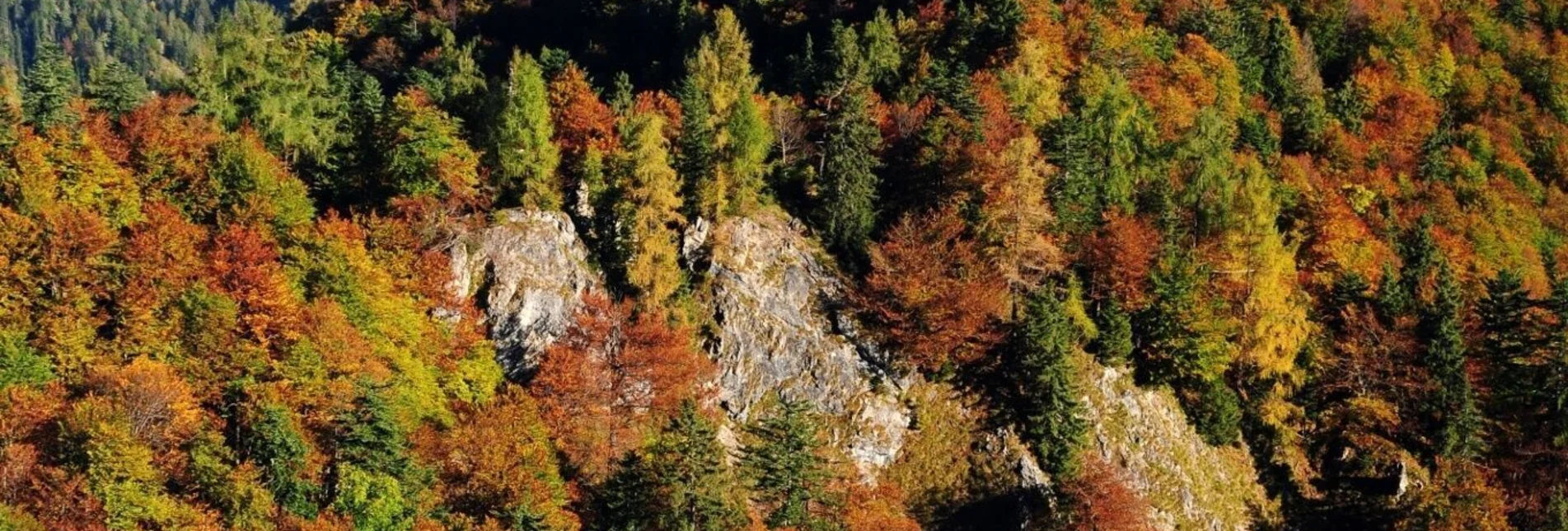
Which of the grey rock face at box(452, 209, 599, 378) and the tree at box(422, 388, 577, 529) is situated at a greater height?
the grey rock face at box(452, 209, 599, 378)

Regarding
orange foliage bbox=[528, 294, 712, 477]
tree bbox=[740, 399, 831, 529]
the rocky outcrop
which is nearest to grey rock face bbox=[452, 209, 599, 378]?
orange foliage bbox=[528, 294, 712, 477]

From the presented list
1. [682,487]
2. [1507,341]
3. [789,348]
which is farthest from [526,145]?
[1507,341]

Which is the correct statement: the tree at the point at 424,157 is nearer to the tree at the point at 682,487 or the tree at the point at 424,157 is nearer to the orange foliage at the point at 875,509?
the tree at the point at 682,487

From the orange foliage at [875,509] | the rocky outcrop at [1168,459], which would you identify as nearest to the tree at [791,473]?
the orange foliage at [875,509]

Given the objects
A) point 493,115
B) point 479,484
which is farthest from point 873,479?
point 493,115

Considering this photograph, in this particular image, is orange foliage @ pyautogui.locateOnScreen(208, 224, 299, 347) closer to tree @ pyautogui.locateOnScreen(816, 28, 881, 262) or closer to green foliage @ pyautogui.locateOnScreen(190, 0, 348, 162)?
green foliage @ pyautogui.locateOnScreen(190, 0, 348, 162)

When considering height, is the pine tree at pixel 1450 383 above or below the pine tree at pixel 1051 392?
below

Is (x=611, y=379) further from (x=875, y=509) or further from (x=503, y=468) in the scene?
(x=875, y=509)
